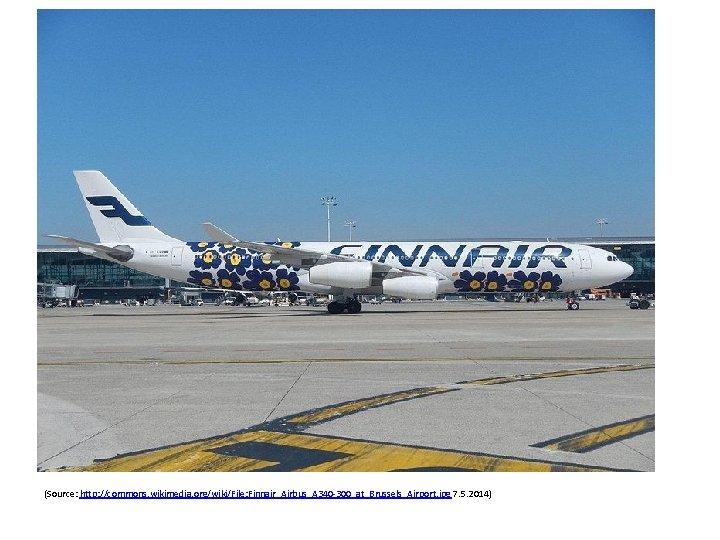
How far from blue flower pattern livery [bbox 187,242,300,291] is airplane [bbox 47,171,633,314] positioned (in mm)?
59

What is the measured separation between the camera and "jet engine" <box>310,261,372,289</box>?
36.7 meters

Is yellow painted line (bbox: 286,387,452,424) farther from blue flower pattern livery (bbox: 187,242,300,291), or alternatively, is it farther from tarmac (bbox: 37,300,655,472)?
blue flower pattern livery (bbox: 187,242,300,291)

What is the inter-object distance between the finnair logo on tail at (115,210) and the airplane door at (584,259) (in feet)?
87.4

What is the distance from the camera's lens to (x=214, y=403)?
31.8ft

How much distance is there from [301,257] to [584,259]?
53.5 feet

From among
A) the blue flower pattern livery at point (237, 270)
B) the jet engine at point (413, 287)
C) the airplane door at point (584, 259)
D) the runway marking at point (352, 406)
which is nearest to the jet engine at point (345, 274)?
the jet engine at point (413, 287)

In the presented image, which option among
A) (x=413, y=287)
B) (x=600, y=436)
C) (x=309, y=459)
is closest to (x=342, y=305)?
(x=413, y=287)

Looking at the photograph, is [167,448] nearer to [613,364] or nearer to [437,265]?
[613,364]

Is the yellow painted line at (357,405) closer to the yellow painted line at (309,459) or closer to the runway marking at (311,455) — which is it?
the runway marking at (311,455)

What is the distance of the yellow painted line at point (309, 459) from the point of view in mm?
6250

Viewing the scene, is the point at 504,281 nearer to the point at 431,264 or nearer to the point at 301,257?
the point at 431,264

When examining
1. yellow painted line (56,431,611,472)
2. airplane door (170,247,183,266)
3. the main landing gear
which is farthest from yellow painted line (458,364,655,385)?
airplane door (170,247,183,266)

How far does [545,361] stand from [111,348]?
11784 mm

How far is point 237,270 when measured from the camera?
4016 cm
